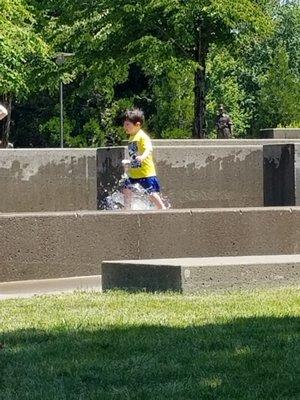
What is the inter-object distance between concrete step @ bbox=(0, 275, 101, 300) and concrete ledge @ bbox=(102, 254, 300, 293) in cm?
79

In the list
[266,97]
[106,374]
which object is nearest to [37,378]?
[106,374]

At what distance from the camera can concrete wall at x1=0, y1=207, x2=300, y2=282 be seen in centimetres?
1248

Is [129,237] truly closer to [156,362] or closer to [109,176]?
[109,176]

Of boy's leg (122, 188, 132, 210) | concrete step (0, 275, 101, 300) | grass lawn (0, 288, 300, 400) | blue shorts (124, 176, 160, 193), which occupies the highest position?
blue shorts (124, 176, 160, 193)

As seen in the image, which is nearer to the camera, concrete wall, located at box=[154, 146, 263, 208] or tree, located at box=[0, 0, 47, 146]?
concrete wall, located at box=[154, 146, 263, 208]

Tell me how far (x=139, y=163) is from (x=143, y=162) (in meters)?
0.06

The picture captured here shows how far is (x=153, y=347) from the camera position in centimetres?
717

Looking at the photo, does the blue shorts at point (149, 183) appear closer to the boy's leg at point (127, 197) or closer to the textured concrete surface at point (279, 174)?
the boy's leg at point (127, 197)

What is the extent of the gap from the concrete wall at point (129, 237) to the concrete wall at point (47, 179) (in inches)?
234

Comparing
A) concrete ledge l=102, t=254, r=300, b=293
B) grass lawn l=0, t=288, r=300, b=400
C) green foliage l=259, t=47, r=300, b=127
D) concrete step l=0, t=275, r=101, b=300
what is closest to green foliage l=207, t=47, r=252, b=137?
green foliage l=259, t=47, r=300, b=127

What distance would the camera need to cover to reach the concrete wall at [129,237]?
41.0 feet

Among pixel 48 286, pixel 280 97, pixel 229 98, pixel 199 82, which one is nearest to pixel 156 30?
pixel 199 82

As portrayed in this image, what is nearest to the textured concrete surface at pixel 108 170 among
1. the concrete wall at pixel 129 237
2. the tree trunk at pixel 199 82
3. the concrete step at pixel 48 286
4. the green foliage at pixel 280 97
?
the concrete wall at pixel 129 237

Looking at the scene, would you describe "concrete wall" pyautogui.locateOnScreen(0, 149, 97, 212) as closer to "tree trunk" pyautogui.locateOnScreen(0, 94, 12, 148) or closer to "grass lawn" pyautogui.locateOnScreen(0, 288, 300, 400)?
"grass lawn" pyautogui.locateOnScreen(0, 288, 300, 400)
